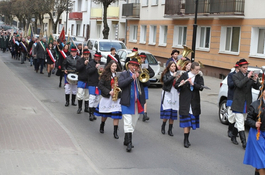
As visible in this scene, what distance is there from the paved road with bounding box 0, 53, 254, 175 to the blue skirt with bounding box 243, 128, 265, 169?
1006mm

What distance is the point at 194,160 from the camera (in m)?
8.08

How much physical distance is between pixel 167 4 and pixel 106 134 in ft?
76.2

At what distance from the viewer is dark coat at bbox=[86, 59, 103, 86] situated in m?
11.3

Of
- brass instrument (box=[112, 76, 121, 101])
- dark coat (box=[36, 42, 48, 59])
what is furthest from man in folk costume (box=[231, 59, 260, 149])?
dark coat (box=[36, 42, 48, 59])

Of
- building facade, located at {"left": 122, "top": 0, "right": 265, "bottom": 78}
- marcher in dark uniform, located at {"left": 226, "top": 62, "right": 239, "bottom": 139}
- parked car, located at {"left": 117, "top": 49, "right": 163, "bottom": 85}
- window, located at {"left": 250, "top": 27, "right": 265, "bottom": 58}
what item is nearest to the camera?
marcher in dark uniform, located at {"left": 226, "top": 62, "right": 239, "bottom": 139}

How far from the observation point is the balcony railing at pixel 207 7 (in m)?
23.8

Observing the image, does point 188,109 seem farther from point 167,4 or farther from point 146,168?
point 167,4

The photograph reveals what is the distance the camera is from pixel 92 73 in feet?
37.1

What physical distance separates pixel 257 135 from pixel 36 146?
3884mm

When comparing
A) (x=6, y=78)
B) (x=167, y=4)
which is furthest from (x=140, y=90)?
(x=167, y=4)

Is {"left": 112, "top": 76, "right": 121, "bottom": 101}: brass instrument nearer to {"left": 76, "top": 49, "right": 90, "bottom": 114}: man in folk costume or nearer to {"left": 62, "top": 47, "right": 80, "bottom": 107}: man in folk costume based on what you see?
{"left": 76, "top": 49, "right": 90, "bottom": 114}: man in folk costume

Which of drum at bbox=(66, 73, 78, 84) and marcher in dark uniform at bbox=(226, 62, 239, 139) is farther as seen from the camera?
drum at bbox=(66, 73, 78, 84)

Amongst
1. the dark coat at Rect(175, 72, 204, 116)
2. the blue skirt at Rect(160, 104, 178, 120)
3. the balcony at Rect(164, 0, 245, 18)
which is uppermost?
the balcony at Rect(164, 0, 245, 18)

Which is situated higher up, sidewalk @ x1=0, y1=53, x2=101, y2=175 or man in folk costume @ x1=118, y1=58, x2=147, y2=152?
man in folk costume @ x1=118, y1=58, x2=147, y2=152
